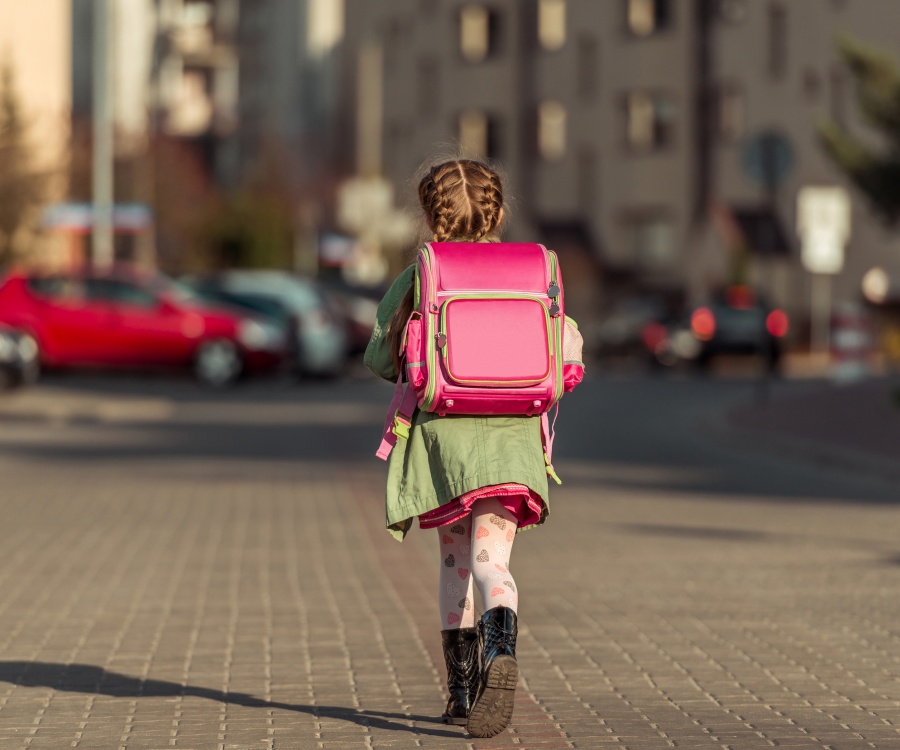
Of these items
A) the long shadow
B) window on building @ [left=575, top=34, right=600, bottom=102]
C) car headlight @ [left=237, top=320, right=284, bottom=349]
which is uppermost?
window on building @ [left=575, top=34, right=600, bottom=102]

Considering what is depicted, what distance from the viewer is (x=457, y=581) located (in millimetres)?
6250

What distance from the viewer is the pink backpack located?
19.3 feet

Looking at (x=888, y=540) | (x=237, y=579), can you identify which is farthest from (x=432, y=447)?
(x=888, y=540)

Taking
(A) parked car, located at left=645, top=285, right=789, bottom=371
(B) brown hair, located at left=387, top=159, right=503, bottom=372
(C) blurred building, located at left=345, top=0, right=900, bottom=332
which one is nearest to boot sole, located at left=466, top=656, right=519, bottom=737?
(B) brown hair, located at left=387, top=159, right=503, bottom=372

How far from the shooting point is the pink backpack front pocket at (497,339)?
19.3 ft

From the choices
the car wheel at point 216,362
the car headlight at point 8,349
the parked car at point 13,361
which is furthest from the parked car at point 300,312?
the car headlight at point 8,349

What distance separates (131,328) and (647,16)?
32.7m

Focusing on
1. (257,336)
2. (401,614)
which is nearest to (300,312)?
(257,336)

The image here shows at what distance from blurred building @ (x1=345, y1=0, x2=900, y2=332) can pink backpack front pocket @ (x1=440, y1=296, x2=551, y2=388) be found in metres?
44.8

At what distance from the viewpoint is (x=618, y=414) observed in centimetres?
2538

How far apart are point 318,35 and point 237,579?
71.5 meters

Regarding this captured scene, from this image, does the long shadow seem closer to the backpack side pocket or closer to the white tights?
the white tights

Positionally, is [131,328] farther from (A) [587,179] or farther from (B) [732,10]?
(A) [587,179]

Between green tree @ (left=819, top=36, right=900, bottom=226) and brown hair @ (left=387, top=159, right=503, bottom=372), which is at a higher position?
green tree @ (left=819, top=36, right=900, bottom=226)
